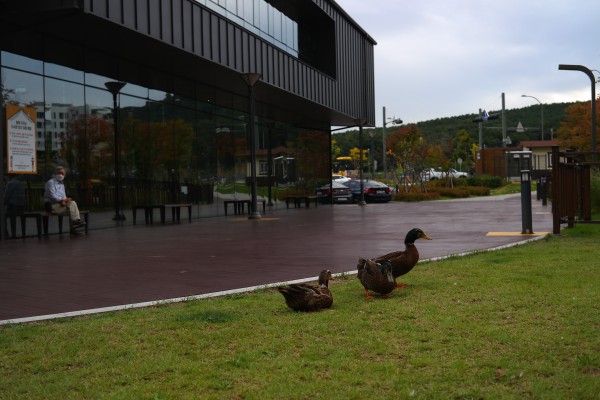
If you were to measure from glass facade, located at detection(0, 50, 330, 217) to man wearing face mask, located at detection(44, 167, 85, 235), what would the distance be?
1.45 ft

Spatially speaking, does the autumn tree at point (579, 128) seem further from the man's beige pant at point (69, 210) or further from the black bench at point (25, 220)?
the black bench at point (25, 220)

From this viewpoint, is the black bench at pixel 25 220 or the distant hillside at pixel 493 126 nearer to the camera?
the black bench at pixel 25 220

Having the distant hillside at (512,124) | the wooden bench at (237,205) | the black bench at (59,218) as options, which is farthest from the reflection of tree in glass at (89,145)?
the distant hillside at (512,124)

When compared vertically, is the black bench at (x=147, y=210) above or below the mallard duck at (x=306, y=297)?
above

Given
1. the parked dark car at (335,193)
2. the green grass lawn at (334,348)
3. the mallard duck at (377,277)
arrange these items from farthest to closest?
the parked dark car at (335,193), the mallard duck at (377,277), the green grass lawn at (334,348)

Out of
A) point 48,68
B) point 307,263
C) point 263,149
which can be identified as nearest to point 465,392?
point 307,263

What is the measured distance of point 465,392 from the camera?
400 centimetres

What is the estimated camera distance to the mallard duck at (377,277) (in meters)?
6.81

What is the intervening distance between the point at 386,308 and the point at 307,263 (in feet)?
14.0

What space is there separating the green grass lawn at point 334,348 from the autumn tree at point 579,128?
4431cm

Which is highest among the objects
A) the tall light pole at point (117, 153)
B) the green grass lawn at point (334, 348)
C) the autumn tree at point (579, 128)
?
the autumn tree at point (579, 128)

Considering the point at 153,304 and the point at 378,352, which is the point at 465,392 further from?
the point at 153,304

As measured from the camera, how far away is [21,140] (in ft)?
55.4

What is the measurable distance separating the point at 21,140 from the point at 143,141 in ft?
19.7
